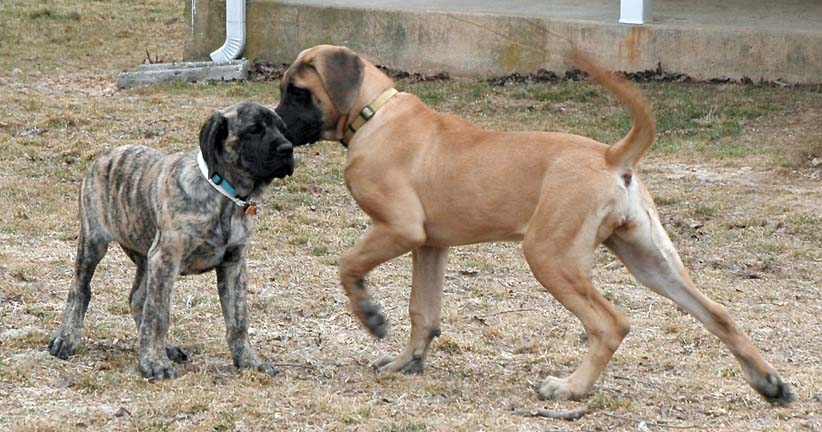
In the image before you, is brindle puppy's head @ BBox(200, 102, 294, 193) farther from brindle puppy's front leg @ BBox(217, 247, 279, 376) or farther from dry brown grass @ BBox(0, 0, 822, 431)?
dry brown grass @ BBox(0, 0, 822, 431)

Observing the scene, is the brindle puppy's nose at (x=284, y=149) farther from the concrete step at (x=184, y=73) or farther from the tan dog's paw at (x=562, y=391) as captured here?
the concrete step at (x=184, y=73)

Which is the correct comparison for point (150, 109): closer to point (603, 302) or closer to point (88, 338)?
point (88, 338)

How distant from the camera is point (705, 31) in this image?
14.7m

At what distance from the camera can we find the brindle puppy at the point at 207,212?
6.27m

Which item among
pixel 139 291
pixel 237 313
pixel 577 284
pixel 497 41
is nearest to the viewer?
pixel 577 284

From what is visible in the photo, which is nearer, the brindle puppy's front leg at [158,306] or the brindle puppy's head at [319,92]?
the brindle puppy's front leg at [158,306]

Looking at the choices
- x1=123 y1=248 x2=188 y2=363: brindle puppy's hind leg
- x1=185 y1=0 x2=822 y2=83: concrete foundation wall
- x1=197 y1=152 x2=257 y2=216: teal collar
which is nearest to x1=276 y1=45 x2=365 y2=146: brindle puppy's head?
x1=197 y1=152 x2=257 y2=216: teal collar

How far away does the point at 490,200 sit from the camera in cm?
644

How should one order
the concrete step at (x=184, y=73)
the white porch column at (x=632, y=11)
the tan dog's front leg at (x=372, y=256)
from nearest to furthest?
the tan dog's front leg at (x=372, y=256) < the white porch column at (x=632, y=11) < the concrete step at (x=184, y=73)

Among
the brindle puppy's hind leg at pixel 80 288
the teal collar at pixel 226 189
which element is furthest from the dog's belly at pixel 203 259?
the brindle puppy's hind leg at pixel 80 288

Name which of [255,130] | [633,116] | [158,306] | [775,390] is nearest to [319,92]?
[255,130]

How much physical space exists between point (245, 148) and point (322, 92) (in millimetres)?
651

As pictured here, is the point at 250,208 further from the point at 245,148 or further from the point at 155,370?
the point at 155,370

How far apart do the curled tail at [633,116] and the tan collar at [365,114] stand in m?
1.04
